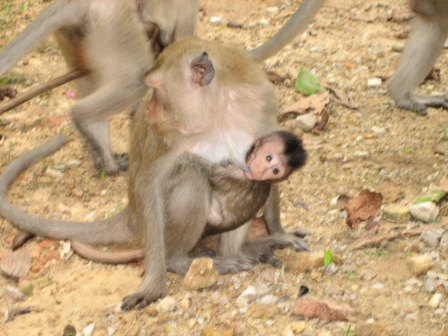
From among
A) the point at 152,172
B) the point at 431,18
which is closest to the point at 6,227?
the point at 152,172

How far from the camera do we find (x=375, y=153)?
560 centimetres

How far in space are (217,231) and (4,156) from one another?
7.61ft

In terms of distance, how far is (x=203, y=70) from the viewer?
13.0 ft

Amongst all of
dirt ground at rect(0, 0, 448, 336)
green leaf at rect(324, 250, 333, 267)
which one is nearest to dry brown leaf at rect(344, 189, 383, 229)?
dirt ground at rect(0, 0, 448, 336)

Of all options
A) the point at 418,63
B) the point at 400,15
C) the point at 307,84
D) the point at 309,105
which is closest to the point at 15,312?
the point at 309,105

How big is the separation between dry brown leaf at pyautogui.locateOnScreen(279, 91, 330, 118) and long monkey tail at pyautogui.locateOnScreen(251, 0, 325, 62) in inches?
20.7

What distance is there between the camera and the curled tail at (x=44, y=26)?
513 centimetres

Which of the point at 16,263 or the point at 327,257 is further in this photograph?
the point at 16,263

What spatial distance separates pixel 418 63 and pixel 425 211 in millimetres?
2009

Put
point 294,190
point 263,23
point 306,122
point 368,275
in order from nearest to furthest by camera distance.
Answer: point 368,275, point 294,190, point 306,122, point 263,23

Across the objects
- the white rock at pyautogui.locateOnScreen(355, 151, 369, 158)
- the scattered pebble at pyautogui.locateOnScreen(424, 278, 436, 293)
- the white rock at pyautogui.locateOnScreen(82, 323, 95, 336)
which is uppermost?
the white rock at pyautogui.locateOnScreen(82, 323, 95, 336)

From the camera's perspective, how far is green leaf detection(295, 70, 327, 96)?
253 inches

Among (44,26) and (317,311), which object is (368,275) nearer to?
(317,311)

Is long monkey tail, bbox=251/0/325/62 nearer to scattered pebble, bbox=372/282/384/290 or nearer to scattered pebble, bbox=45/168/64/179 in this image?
scattered pebble, bbox=45/168/64/179
